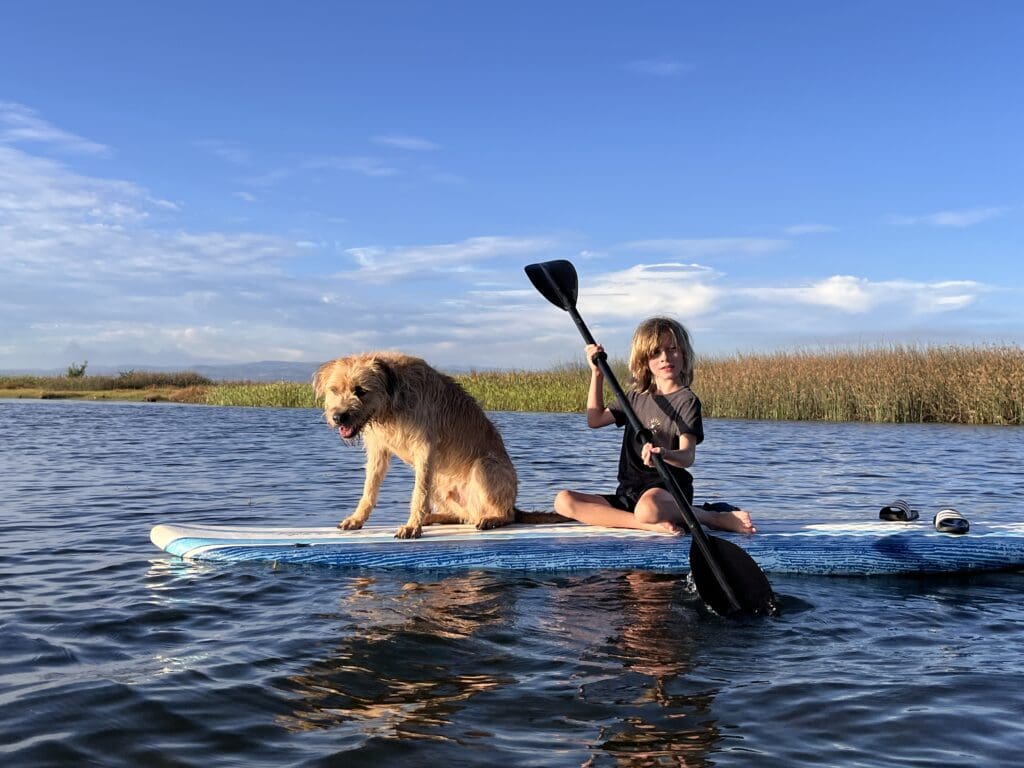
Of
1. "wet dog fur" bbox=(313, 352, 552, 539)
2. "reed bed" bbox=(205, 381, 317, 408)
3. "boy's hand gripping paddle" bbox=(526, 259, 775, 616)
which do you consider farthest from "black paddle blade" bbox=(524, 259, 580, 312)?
"reed bed" bbox=(205, 381, 317, 408)

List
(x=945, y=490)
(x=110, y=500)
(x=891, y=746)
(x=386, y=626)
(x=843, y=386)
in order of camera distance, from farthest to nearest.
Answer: (x=843, y=386) < (x=945, y=490) < (x=110, y=500) < (x=386, y=626) < (x=891, y=746)

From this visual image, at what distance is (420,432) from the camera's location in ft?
20.3

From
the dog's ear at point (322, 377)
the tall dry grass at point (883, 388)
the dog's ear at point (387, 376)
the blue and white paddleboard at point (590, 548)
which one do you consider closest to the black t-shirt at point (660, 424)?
the blue and white paddleboard at point (590, 548)

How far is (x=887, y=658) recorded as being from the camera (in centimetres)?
438

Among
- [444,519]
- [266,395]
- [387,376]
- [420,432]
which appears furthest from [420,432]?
[266,395]

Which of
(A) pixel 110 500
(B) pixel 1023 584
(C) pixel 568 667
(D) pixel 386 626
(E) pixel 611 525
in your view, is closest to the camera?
(C) pixel 568 667

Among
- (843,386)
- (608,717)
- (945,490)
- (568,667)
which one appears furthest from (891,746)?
(843,386)

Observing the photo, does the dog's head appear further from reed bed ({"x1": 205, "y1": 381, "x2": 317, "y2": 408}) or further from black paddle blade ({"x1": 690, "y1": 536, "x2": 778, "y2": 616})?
reed bed ({"x1": 205, "y1": 381, "x2": 317, "y2": 408})

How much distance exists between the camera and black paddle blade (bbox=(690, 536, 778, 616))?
5172mm

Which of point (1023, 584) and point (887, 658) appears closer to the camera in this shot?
point (887, 658)

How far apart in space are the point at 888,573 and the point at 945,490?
509cm

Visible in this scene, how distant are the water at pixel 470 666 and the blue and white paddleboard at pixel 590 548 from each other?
110 millimetres

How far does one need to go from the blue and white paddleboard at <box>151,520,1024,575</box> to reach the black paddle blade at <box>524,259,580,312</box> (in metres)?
1.72

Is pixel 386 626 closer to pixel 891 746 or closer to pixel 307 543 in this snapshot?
pixel 307 543
